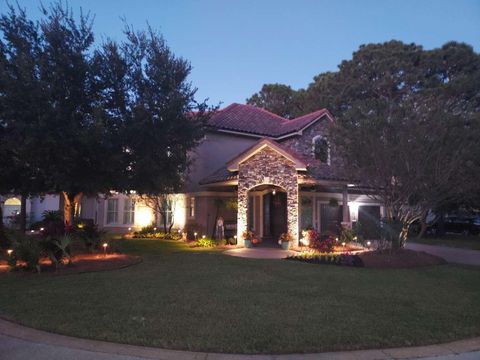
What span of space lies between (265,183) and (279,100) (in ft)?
95.8

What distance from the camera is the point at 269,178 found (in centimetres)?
1722

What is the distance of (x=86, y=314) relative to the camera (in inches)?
250

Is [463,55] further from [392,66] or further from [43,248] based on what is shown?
[43,248]

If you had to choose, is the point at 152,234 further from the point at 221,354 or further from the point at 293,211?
the point at 221,354

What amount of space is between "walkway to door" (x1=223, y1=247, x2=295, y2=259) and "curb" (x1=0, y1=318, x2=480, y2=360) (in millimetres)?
9039

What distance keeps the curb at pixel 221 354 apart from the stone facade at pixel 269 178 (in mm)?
11283

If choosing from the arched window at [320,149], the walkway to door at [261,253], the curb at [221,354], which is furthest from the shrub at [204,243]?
the curb at [221,354]

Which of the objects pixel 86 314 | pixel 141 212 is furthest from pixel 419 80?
pixel 86 314

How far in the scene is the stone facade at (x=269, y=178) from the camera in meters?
16.7

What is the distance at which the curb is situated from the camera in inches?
188

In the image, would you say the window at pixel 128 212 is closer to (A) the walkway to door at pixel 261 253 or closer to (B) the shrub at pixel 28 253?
(A) the walkway to door at pixel 261 253

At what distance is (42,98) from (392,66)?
92.0 ft

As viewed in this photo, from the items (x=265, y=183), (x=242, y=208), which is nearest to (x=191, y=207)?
(x=242, y=208)

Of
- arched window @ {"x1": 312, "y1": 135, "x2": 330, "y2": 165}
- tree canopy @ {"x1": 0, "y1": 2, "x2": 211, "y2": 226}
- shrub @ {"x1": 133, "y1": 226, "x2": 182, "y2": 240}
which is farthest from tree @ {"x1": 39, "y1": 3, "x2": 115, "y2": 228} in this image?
arched window @ {"x1": 312, "y1": 135, "x2": 330, "y2": 165}
